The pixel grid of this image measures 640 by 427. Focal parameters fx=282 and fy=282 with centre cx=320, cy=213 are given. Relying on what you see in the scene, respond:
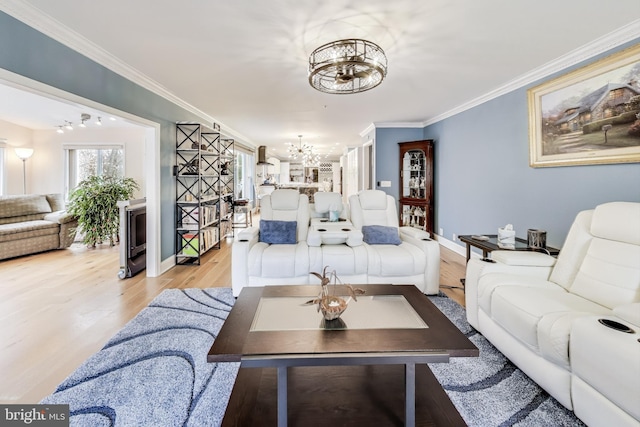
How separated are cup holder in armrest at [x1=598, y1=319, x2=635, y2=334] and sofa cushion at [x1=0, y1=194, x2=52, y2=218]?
7489 mm

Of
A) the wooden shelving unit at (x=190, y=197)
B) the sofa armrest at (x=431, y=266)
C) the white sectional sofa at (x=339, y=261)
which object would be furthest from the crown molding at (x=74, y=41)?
the sofa armrest at (x=431, y=266)

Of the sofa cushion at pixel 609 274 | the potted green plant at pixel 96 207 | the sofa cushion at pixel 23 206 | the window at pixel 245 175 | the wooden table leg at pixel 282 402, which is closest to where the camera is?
the wooden table leg at pixel 282 402

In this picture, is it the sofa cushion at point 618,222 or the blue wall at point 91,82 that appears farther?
the blue wall at point 91,82

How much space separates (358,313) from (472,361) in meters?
0.99

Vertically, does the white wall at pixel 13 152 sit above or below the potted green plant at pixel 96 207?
above

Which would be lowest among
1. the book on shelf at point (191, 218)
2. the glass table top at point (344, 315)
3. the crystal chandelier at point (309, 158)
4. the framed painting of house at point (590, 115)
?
the glass table top at point (344, 315)

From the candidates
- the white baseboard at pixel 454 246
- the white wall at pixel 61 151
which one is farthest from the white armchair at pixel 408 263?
the white wall at pixel 61 151

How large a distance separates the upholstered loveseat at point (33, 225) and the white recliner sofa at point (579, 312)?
648cm

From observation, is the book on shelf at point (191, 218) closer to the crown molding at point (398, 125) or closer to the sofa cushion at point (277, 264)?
the sofa cushion at point (277, 264)

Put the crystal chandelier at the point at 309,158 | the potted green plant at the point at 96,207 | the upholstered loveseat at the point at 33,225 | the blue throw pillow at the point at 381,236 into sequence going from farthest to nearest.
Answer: the crystal chandelier at the point at 309,158 < the potted green plant at the point at 96,207 < the upholstered loveseat at the point at 33,225 < the blue throw pillow at the point at 381,236

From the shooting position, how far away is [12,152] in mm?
5500

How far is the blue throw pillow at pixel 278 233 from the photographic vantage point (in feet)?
11.2

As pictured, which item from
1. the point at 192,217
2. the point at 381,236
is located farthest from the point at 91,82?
the point at 381,236

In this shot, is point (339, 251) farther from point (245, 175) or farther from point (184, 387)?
point (245, 175)
